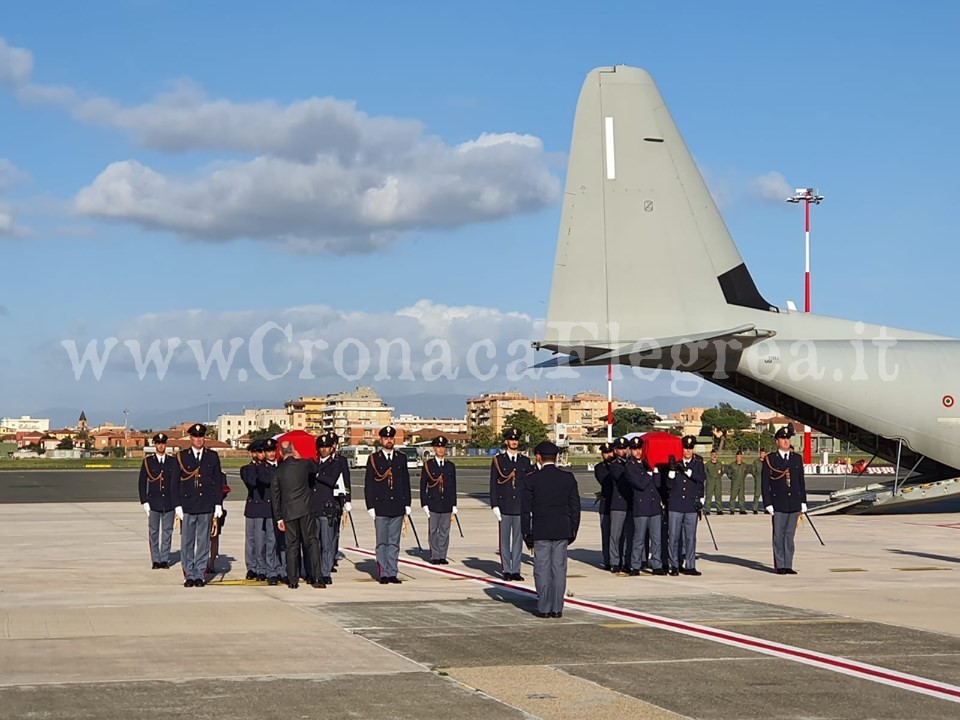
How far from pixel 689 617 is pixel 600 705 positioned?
436cm

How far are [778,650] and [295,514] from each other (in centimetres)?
650

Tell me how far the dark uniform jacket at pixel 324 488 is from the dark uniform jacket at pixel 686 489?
4.84 metres

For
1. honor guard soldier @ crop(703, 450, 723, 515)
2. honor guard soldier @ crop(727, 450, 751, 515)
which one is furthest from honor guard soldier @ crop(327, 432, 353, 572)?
honor guard soldier @ crop(727, 450, 751, 515)

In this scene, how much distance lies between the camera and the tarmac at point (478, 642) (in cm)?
772

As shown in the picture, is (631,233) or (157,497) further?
(631,233)

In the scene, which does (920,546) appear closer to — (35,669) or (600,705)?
(600,705)

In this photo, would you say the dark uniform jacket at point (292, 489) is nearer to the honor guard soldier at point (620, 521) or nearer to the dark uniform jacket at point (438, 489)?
the dark uniform jacket at point (438, 489)

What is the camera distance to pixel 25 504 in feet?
108

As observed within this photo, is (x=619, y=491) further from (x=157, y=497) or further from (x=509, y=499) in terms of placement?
(x=157, y=497)

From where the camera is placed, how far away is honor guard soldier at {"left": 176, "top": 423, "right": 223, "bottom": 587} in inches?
572

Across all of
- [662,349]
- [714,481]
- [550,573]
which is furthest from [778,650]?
[714,481]

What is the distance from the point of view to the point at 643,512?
1608 centimetres

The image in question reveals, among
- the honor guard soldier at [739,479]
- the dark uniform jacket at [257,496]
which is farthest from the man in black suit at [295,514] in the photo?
the honor guard soldier at [739,479]

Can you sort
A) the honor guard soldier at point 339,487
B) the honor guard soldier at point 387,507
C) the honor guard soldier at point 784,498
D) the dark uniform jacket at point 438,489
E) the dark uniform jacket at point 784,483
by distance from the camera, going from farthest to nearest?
the dark uniform jacket at point 438,489 → the dark uniform jacket at point 784,483 → the honor guard soldier at point 784,498 → the honor guard soldier at point 339,487 → the honor guard soldier at point 387,507
